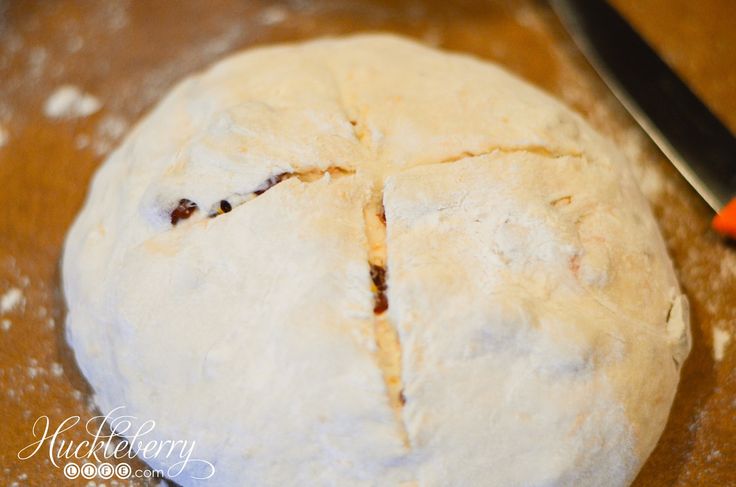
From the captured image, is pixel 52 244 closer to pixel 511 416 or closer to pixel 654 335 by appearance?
pixel 511 416

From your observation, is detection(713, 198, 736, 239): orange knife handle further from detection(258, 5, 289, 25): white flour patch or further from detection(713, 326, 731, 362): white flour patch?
detection(258, 5, 289, 25): white flour patch

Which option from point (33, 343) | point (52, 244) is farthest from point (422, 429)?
point (52, 244)

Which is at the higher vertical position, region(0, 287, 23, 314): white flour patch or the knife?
the knife

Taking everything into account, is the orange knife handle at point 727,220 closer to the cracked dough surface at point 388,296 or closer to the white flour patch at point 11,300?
the cracked dough surface at point 388,296

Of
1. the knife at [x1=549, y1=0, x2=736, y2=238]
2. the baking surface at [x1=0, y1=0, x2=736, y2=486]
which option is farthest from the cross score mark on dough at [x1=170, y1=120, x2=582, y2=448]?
the baking surface at [x1=0, y1=0, x2=736, y2=486]

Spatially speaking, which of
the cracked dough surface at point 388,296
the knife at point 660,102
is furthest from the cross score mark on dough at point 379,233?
the knife at point 660,102

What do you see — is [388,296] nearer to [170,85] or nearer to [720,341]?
[720,341]
